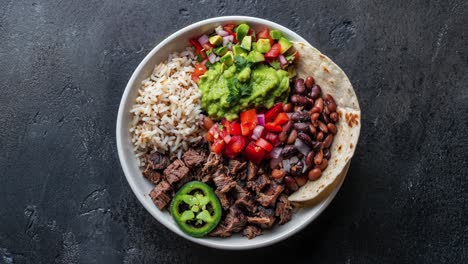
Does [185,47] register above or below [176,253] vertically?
above

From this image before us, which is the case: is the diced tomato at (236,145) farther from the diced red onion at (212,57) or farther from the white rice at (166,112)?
the diced red onion at (212,57)

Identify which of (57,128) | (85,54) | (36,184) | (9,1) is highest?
(9,1)

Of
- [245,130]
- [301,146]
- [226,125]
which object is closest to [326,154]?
[301,146]

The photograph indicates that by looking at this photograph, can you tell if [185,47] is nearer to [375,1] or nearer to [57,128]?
[57,128]

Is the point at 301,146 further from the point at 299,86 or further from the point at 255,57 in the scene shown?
the point at 255,57

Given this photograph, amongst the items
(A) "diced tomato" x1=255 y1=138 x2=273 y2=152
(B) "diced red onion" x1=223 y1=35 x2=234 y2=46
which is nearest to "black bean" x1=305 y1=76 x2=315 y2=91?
(A) "diced tomato" x1=255 y1=138 x2=273 y2=152

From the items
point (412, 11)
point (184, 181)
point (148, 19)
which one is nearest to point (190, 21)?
point (148, 19)

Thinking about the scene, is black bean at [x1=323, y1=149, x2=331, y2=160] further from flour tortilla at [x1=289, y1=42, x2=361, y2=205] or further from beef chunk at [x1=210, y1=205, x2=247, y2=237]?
beef chunk at [x1=210, y1=205, x2=247, y2=237]
